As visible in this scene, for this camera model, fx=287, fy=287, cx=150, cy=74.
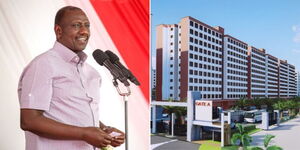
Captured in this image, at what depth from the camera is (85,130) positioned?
1171 mm

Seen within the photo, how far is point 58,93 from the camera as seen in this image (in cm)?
130

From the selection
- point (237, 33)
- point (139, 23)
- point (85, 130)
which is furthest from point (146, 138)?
point (237, 33)

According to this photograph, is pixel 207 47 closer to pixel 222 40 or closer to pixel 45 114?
pixel 222 40

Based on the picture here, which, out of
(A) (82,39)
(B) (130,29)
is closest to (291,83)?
(B) (130,29)

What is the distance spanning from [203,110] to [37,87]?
21.0 feet

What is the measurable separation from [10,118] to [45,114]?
44cm

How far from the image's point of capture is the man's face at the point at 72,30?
139 centimetres

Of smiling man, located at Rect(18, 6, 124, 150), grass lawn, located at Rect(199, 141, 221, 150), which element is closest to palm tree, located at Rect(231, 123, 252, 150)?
grass lawn, located at Rect(199, 141, 221, 150)

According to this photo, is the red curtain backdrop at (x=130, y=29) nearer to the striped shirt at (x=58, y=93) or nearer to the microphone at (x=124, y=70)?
the microphone at (x=124, y=70)

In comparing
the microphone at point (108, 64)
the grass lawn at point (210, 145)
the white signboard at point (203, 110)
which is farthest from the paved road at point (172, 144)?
the microphone at point (108, 64)

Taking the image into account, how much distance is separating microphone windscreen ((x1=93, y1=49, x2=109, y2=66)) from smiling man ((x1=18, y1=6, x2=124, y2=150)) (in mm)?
295

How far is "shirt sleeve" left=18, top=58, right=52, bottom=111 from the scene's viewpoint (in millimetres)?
1215

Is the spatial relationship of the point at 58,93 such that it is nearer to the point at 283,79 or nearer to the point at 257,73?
the point at 283,79

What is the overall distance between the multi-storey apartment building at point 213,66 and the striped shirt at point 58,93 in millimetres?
3678
